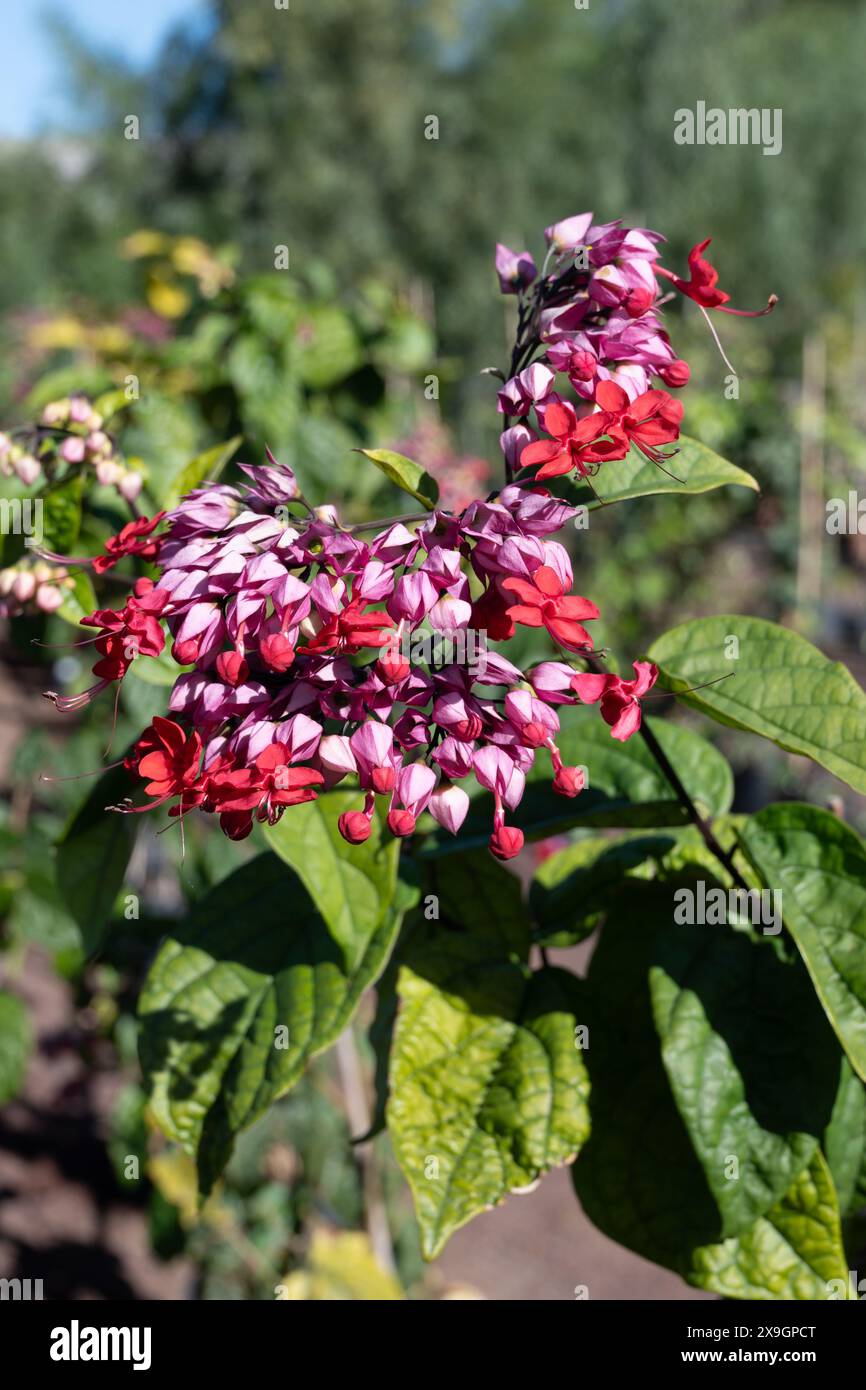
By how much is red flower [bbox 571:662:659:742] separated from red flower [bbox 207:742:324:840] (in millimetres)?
141

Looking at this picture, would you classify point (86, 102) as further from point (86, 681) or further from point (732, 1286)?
point (732, 1286)

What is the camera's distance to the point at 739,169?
9.10 meters

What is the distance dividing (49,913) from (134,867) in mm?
457

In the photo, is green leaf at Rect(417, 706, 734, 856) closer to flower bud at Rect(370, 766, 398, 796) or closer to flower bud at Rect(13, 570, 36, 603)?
flower bud at Rect(370, 766, 398, 796)

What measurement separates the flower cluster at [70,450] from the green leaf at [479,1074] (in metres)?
0.44

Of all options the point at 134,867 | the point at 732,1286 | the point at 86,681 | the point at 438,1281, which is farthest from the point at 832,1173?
the point at 438,1281

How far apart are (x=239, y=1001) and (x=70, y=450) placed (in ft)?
1.51

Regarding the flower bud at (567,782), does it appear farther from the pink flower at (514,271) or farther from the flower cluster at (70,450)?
the flower cluster at (70,450)

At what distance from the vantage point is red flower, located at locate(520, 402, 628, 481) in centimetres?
55

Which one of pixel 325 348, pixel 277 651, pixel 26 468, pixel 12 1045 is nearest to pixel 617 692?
pixel 277 651

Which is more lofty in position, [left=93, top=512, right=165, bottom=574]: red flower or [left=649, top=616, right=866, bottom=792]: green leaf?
[left=93, top=512, right=165, bottom=574]: red flower

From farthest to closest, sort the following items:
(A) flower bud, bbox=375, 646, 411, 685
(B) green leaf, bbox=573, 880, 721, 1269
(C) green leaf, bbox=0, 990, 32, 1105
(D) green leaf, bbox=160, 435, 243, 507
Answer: (C) green leaf, bbox=0, 990, 32, 1105, (D) green leaf, bbox=160, 435, 243, 507, (B) green leaf, bbox=573, 880, 721, 1269, (A) flower bud, bbox=375, 646, 411, 685

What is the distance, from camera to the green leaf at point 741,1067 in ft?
2.20

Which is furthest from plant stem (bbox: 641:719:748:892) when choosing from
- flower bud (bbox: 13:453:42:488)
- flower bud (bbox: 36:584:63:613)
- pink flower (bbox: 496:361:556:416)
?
flower bud (bbox: 13:453:42:488)
